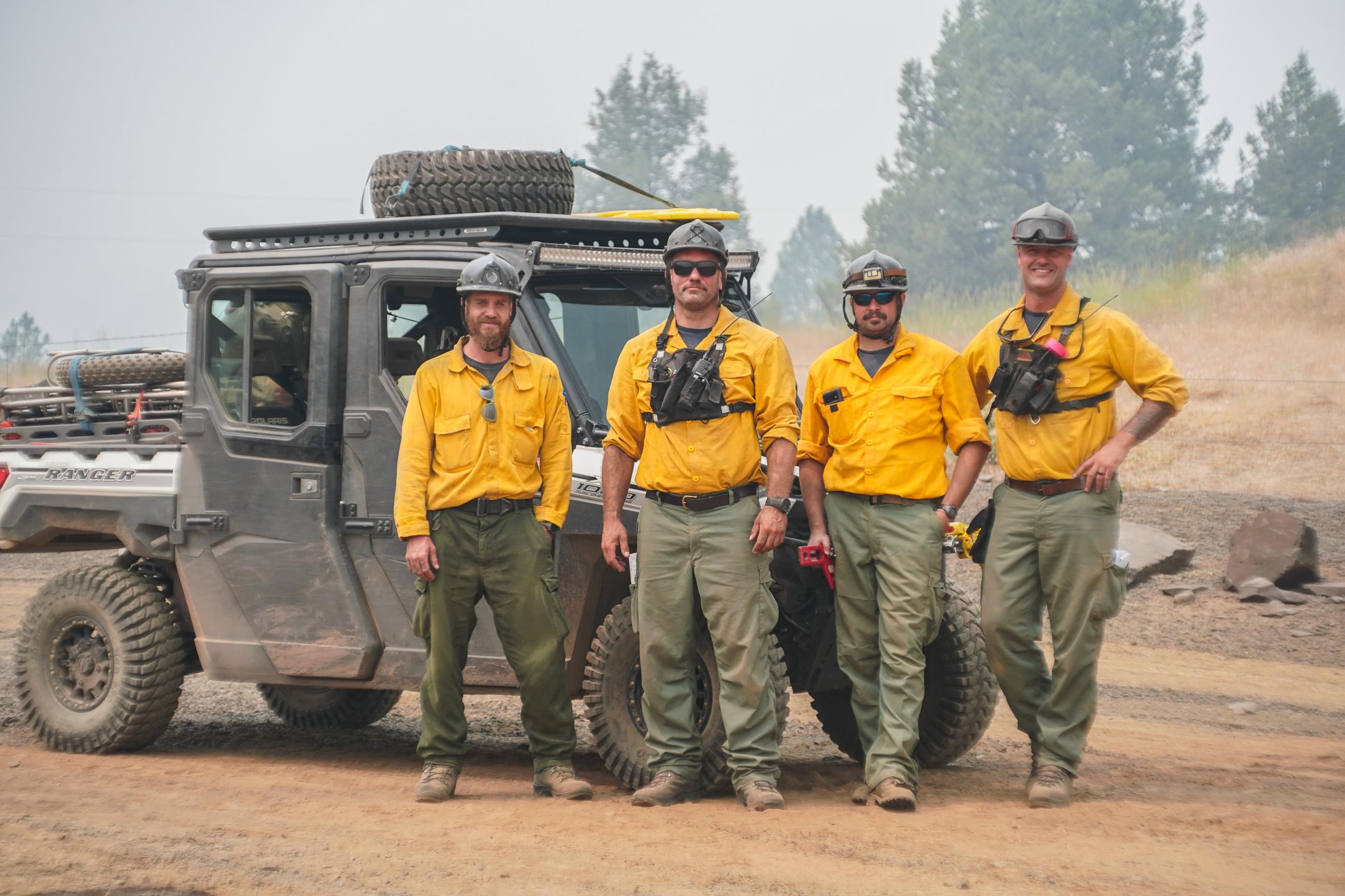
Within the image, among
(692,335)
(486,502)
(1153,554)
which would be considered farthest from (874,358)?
(1153,554)

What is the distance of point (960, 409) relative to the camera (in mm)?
6043

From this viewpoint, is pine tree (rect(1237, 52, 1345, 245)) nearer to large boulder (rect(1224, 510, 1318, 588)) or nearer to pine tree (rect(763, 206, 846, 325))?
A: large boulder (rect(1224, 510, 1318, 588))

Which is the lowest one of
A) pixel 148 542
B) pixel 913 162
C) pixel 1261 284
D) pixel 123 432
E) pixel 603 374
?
pixel 148 542

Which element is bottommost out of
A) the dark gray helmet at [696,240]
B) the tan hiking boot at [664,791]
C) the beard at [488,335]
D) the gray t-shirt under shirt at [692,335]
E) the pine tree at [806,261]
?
the tan hiking boot at [664,791]

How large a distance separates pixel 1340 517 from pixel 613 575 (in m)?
11.0

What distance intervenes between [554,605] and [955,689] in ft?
6.07

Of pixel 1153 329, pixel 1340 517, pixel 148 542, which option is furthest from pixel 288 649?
pixel 1153 329

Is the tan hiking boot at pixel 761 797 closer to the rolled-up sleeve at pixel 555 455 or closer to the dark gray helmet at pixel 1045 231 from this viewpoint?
the rolled-up sleeve at pixel 555 455

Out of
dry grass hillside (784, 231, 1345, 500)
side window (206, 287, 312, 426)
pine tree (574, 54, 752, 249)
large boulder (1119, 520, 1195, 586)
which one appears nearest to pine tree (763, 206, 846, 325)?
pine tree (574, 54, 752, 249)

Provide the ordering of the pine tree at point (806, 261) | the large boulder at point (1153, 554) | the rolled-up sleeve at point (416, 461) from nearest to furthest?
the rolled-up sleeve at point (416, 461), the large boulder at point (1153, 554), the pine tree at point (806, 261)

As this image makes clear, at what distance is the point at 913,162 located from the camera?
159 ft

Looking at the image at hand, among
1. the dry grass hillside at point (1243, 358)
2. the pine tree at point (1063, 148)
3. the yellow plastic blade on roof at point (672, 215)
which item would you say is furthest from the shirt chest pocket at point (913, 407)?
the pine tree at point (1063, 148)

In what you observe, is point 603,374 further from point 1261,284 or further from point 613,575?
point 1261,284

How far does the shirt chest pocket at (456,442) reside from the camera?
6148 mm
